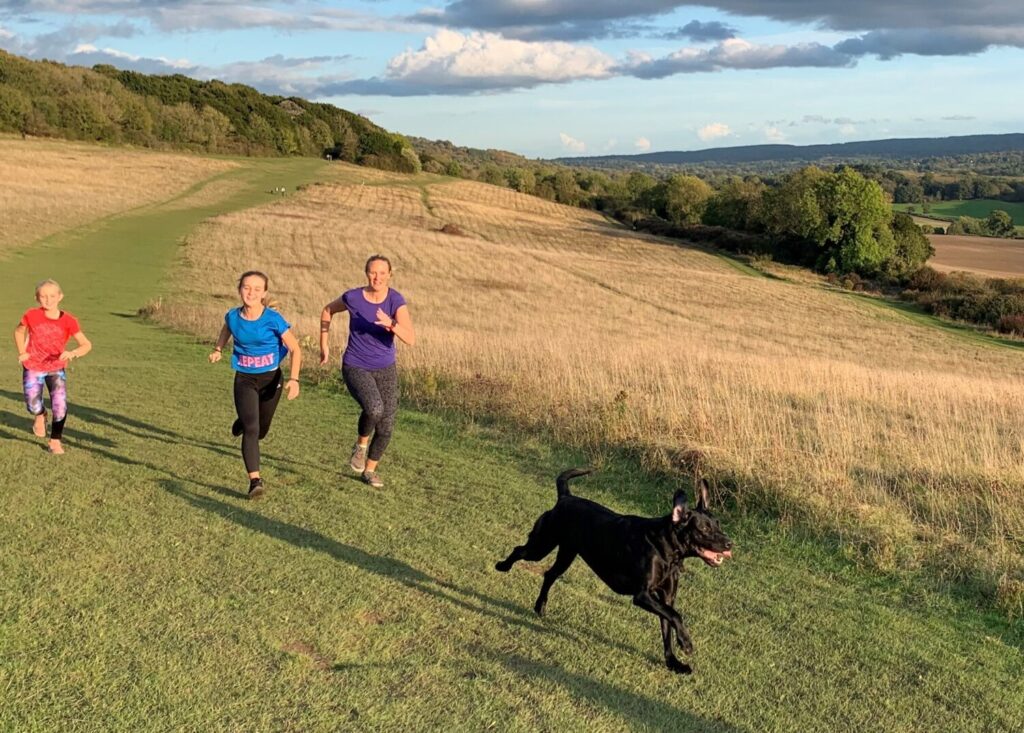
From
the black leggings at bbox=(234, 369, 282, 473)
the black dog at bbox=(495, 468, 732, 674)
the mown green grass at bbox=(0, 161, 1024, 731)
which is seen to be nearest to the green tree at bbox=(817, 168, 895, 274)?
the mown green grass at bbox=(0, 161, 1024, 731)

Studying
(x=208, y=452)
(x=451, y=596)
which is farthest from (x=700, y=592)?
(x=208, y=452)

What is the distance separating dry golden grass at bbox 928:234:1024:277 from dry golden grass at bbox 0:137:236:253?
59.0 meters

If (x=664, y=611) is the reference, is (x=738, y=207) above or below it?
below

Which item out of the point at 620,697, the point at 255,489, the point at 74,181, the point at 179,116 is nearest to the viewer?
the point at 620,697

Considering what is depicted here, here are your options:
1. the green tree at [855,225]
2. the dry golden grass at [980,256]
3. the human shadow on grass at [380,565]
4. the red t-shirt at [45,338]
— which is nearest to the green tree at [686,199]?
the dry golden grass at [980,256]

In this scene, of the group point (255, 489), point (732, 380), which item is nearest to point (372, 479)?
point (255, 489)

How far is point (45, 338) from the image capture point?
771cm

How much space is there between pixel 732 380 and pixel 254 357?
8.82 metres

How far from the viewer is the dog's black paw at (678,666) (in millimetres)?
4516

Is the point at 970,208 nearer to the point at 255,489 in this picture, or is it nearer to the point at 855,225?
the point at 855,225

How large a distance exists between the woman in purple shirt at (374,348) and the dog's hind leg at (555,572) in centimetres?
280

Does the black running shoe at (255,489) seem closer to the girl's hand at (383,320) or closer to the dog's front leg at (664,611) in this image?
the girl's hand at (383,320)

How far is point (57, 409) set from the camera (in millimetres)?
7844

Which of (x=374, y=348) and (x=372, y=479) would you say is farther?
(x=372, y=479)
